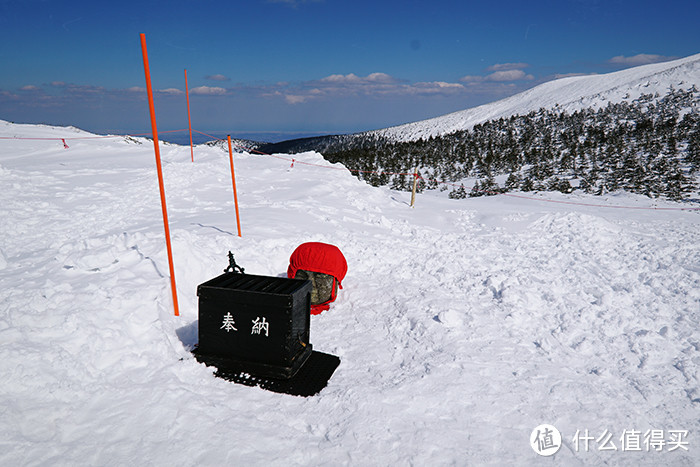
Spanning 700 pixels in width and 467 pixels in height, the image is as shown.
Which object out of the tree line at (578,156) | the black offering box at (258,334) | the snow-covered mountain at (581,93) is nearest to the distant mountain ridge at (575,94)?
the snow-covered mountain at (581,93)

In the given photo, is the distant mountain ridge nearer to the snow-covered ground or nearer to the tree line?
the tree line

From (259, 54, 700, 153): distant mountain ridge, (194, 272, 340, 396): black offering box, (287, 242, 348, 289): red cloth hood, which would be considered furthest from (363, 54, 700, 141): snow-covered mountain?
(194, 272, 340, 396): black offering box

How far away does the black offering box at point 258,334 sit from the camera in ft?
12.7

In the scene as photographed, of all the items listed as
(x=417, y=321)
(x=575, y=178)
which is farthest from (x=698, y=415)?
(x=575, y=178)

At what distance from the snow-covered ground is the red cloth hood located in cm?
67

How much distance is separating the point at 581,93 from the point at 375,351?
253 feet

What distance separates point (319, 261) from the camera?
588 centimetres

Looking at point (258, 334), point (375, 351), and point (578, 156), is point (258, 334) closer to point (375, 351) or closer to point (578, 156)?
point (375, 351)

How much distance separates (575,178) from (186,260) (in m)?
30.4

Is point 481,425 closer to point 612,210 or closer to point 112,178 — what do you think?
point 612,210

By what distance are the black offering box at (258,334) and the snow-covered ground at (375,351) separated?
23 centimetres

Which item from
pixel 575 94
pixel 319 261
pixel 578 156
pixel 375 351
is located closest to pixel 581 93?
pixel 575 94

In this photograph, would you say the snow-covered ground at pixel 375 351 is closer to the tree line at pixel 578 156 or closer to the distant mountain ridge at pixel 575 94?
the tree line at pixel 578 156

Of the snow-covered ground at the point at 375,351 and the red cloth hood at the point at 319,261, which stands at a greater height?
the red cloth hood at the point at 319,261
